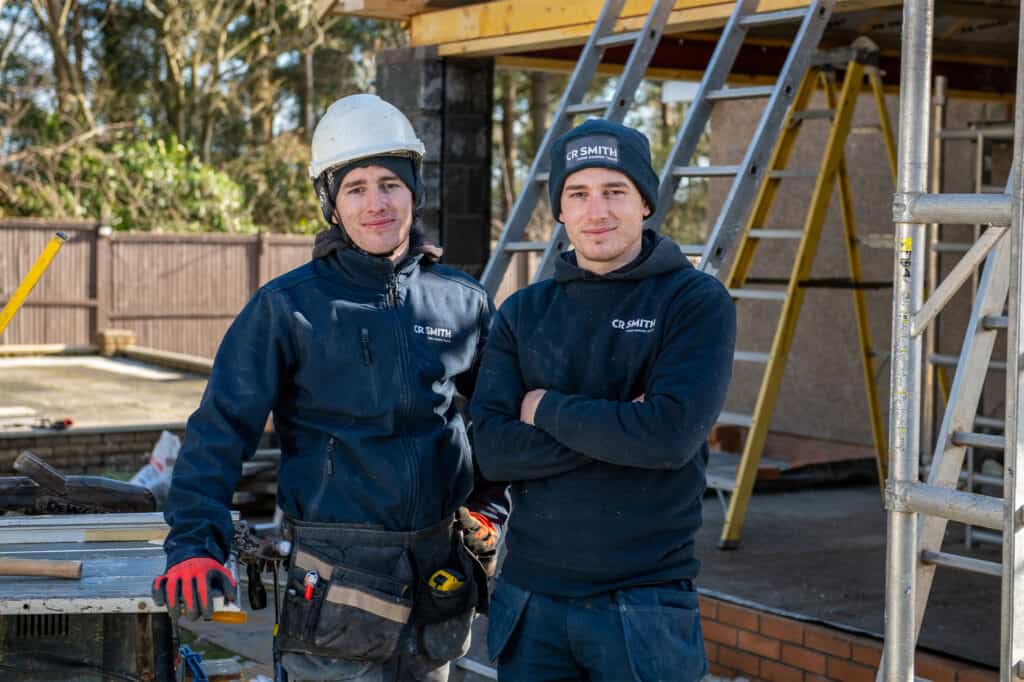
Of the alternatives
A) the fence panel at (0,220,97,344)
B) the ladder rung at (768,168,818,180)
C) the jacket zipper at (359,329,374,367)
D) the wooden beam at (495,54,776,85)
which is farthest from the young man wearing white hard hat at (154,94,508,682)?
the fence panel at (0,220,97,344)

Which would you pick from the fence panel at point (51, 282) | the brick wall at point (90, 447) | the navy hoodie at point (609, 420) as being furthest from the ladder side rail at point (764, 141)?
the fence panel at point (51, 282)

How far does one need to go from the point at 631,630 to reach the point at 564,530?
0.88 feet

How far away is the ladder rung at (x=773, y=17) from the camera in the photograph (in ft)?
18.5

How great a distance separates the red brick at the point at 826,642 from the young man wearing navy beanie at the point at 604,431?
2394mm

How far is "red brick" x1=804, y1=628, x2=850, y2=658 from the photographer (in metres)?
5.43

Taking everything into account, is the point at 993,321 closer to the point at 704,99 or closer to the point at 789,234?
the point at 704,99

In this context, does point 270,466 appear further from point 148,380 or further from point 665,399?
point 148,380

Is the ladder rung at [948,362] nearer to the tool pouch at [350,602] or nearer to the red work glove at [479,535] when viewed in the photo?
the red work glove at [479,535]

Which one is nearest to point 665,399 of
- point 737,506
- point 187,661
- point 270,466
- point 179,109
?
point 187,661

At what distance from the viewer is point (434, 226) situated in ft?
25.3

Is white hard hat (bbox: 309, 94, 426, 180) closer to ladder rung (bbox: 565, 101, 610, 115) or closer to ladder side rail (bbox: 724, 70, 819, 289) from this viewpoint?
ladder rung (bbox: 565, 101, 610, 115)

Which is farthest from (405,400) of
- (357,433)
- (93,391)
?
(93,391)

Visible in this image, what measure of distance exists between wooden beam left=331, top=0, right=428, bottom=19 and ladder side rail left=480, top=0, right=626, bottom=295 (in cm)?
151

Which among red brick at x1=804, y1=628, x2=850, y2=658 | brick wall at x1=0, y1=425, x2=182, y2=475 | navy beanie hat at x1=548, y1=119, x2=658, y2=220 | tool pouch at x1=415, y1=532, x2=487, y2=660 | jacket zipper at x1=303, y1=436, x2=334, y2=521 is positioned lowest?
brick wall at x1=0, y1=425, x2=182, y2=475
